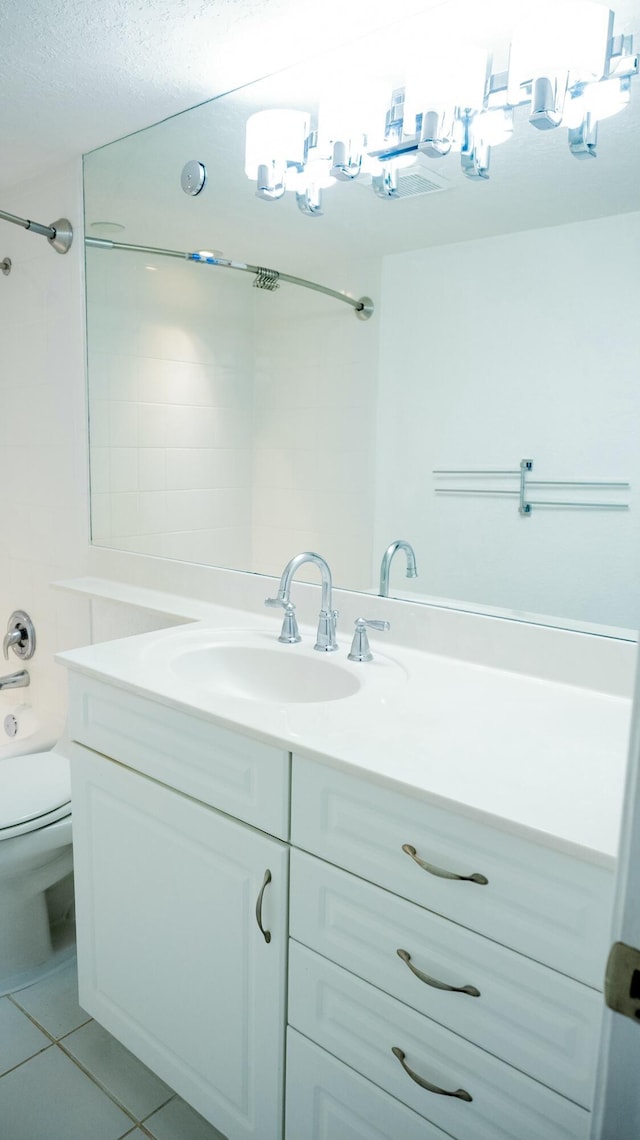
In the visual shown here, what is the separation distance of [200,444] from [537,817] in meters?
1.39

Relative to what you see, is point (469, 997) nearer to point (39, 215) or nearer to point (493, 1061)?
point (493, 1061)

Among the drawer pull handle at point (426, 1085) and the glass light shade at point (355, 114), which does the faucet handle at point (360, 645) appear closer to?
the drawer pull handle at point (426, 1085)

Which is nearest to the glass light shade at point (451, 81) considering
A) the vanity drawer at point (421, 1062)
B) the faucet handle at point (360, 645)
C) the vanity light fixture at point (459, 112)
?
the vanity light fixture at point (459, 112)

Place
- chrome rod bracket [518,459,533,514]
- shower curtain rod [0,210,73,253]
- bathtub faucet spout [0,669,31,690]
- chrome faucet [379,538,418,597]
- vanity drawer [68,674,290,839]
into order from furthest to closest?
bathtub faucet spout [0,669,31,690]
shower curtain rod [0,210,73,253]
chrome faucet [379,538,418,597]
chrome rod bracket [518,459,533,514]
vanity drawer [68,674,290,839]

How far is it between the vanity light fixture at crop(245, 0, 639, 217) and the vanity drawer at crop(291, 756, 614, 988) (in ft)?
3.49

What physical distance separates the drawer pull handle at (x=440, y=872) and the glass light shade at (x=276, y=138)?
139cm

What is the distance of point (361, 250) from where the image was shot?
1522 millimetres

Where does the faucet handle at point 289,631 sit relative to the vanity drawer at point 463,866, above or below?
above

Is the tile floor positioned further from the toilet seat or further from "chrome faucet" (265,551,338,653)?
"chrome faucet" (265,551,338,653)

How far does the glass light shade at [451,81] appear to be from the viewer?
1.26 meters

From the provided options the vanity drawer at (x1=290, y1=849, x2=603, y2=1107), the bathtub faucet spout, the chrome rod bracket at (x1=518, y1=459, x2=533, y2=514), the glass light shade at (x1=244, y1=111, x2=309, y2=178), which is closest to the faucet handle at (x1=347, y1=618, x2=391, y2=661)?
the chrome rod bracket at (x1=518, y1=459, x2=533, y2=514)

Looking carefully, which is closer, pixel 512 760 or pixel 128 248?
pixel 512 760

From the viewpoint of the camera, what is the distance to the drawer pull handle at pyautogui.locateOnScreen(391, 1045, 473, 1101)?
0.89 metres

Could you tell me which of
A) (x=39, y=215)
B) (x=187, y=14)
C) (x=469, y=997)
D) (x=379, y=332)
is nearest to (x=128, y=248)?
(x=39, y=215)
